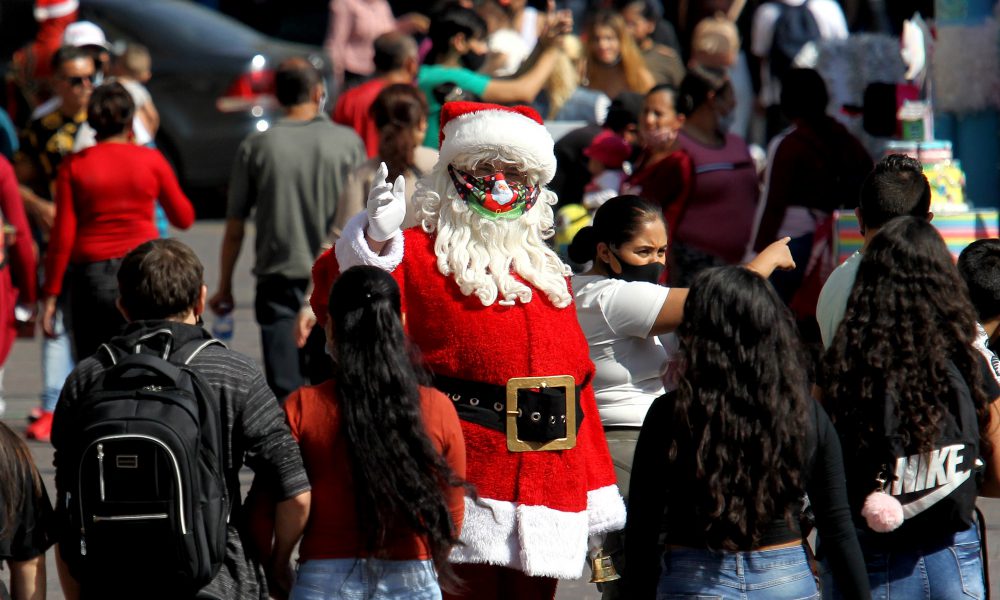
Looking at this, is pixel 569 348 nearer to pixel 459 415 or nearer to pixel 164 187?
pixel 459 415

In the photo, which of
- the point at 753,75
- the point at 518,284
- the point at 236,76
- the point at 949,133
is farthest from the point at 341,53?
the point at 518,284

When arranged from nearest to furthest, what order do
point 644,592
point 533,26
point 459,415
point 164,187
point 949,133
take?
point 644,592 → point 459,415 → point 164,187 → point 949,133 → point 533,26

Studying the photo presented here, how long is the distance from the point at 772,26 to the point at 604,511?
8.90 metres

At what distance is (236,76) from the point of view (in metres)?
13.9

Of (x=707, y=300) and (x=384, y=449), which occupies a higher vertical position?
Answer: (x=707, y=300)

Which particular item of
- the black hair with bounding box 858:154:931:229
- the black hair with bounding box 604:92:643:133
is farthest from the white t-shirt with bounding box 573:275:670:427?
the black hair with bounding box 604:92:643:133

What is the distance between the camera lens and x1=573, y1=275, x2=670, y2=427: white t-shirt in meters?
4.54

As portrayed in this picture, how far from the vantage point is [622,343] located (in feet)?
15.3

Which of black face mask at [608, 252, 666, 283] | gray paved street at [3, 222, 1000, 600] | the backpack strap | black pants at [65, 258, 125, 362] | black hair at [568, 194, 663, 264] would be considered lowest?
gray paved street at [3, 222, 1000, 600]

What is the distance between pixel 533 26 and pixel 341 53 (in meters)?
2.07

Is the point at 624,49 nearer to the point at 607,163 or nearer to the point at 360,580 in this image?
the point at 607,163

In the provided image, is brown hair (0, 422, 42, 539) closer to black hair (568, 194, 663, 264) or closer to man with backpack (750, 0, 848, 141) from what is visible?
black hair (568, 194, 663, 264)

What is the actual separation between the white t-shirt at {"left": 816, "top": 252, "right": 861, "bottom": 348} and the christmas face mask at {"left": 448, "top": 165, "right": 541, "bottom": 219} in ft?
2.68

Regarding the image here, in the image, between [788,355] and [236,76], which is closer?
[788,355]
